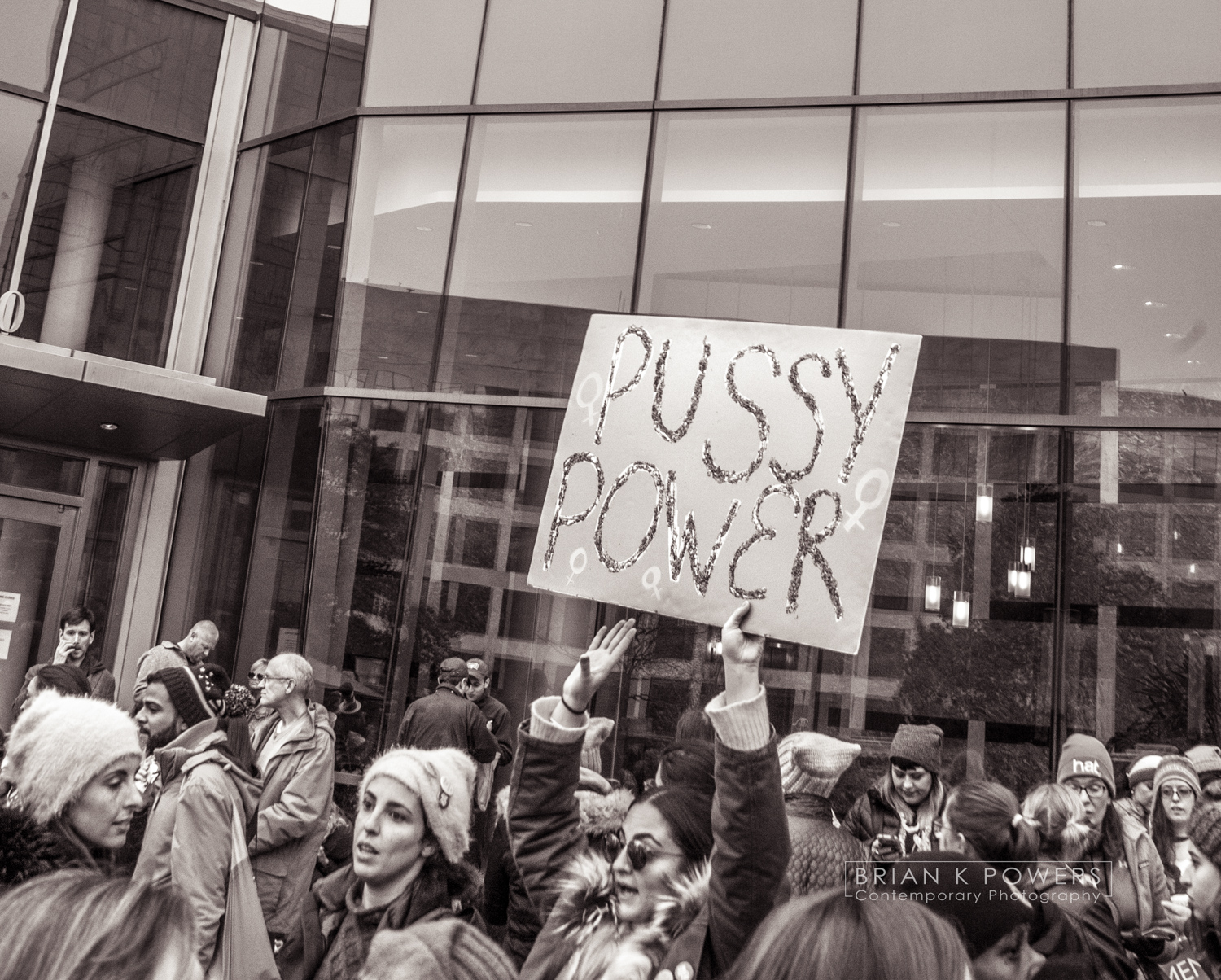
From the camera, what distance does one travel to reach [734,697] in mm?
2678

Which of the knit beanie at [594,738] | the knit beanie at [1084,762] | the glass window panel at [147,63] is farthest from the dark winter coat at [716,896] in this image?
the glass window panel at [147,63]

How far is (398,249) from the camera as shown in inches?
421

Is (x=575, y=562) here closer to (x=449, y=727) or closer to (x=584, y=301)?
(x=449, y=727)

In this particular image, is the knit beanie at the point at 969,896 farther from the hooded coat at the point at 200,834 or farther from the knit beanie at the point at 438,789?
the hooded coat at the point at 200,834

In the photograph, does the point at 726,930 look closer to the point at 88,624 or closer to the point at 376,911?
the point at 376,911

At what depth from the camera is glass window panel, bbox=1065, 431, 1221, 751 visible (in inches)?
318

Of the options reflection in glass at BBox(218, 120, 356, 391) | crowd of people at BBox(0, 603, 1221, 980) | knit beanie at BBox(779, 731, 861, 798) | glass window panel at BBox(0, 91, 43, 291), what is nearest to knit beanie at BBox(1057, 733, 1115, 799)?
crowd of people at BBox(0, 603, 1221, 980)

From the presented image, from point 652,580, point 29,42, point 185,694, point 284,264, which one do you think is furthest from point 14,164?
point 652,580

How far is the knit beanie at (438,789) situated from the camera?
335 cm

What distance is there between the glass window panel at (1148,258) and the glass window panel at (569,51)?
3721 mm

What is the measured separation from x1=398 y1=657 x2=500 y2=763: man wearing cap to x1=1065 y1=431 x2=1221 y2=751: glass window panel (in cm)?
397

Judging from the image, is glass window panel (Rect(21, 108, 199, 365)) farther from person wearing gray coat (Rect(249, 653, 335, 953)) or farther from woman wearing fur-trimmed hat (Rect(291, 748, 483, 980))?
woman wearing fur-trimmed hat (Rect(291, 748, 483, 980))

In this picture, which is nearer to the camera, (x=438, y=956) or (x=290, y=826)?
(x=438, y=956)

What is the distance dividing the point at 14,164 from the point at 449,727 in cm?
784
